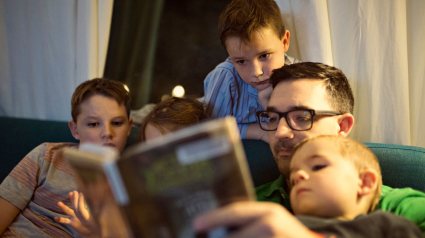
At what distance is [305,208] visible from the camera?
1047 mm

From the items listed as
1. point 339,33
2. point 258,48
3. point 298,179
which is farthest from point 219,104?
point 298,179

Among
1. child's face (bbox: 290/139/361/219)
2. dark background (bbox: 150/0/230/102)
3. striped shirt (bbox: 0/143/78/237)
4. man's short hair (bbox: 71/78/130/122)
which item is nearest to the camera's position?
child's face (bbox: 290/139/361/219)

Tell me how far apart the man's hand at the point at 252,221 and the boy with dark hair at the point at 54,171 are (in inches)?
48.6

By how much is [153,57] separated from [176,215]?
240 cm

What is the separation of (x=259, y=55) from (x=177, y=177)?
121 cm

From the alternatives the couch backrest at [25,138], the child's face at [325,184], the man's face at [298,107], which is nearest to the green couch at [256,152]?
the couch backrest at [25,138]

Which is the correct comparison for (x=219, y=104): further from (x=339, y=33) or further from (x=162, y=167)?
(x=162, y=167)

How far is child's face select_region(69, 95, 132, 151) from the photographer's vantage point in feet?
5.99

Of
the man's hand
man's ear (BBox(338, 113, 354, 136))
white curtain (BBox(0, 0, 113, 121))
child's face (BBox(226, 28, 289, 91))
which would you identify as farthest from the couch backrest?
the man's hand

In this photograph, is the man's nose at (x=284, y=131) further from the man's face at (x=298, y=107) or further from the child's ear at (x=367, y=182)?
the child's ear at (x=367, y=182)

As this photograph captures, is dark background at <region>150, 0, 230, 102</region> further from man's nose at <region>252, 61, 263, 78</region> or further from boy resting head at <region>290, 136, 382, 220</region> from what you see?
boy resting head at <region>290, 136, 382, 220</region>

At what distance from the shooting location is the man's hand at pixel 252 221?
0.63 metres

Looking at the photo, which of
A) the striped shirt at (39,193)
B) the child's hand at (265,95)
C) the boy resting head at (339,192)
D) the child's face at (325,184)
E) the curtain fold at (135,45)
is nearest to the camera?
the boy resting head at (339,192)

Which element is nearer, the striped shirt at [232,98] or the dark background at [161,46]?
the striped shirt at [232,98]
